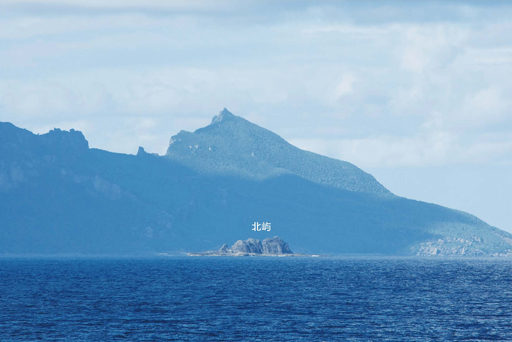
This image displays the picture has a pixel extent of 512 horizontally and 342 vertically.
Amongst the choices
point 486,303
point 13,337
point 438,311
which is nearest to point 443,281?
point 486,303

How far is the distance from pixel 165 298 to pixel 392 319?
43545 mm

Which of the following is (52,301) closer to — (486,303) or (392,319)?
(392,319)

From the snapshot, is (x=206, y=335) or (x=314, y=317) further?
(x=314, y=317)

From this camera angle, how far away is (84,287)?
538 feet

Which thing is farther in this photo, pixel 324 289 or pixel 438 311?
pixel 324 289

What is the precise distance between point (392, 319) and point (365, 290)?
157ft

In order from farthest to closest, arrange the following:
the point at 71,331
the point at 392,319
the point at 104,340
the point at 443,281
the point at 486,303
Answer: the point at 443,281 < the point at 486,303 < the point at 392,319 < the point at 71,331 < the point at 104,340

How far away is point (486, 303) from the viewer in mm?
129500

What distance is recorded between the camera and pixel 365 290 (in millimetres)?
156250

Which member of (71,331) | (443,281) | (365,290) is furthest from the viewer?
(443,281)

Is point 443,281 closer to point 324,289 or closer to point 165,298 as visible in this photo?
point 324,289

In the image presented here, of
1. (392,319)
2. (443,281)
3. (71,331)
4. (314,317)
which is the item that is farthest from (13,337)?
(443,281)

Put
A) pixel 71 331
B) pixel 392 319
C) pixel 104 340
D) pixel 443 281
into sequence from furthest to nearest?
pixel 443 281 < pixel 392 319 < pixel 71 331 < pixel 104 340

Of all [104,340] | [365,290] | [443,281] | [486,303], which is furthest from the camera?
[443,281]
